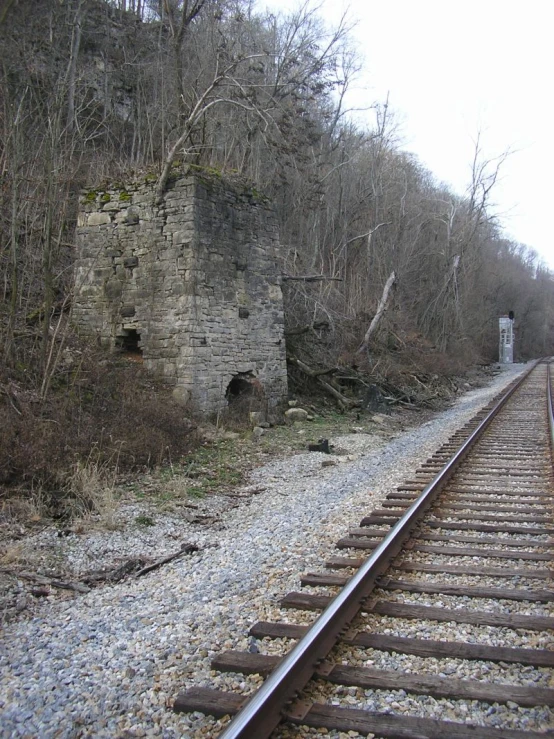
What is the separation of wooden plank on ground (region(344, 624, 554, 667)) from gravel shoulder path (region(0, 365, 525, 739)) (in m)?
0.55

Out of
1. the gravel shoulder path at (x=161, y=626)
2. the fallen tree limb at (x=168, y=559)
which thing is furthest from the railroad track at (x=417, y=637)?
the fallen tree limb at (x=168, y=559)

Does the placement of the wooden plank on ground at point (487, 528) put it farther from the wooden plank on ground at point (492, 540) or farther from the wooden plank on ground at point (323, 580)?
the wooden plank on ground at point (323, 580)

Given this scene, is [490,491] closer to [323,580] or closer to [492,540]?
[492,540]

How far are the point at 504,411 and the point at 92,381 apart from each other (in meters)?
10.2

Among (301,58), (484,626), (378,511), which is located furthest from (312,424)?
(301,58)

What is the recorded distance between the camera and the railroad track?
2.75 metres

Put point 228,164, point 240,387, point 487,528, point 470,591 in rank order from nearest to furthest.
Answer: point 470,591 < point 487,528 < point 240,387 < point 228,164

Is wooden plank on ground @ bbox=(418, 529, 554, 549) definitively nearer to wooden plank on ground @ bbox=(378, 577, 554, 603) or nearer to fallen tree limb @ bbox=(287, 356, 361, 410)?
wooden plank on ground @ bbox=(378, 577, 554, 603)

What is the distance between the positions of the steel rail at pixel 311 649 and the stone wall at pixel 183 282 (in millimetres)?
6591

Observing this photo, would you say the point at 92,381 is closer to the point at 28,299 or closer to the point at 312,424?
the point at 28,299

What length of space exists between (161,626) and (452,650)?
1780 millimetres

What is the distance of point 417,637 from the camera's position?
355 cm

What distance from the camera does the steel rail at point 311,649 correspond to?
2604 millimetres

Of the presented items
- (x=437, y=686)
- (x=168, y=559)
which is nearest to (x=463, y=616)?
(x=437, y=686)
